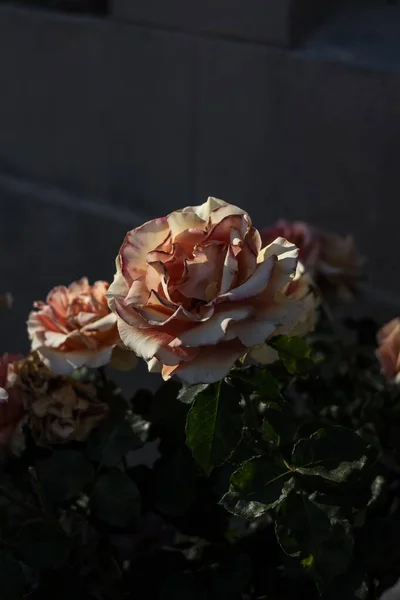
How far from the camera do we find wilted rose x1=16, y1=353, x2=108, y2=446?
1045 millimetres

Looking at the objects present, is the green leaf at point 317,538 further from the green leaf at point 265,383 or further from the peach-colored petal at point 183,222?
the peach-colored petal at point 183,222

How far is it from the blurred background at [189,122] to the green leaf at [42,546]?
105cm

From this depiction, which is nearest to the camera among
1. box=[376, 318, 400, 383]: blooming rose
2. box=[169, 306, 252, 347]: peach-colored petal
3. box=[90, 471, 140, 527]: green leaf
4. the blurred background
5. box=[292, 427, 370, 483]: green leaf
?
box=[169, 306, 252, 347]: peach-colored petal

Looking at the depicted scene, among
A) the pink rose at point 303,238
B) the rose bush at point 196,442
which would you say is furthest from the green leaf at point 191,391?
the pink rose at point 303,238

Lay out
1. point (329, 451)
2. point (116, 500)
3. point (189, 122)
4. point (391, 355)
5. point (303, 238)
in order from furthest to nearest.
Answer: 1. point (189, 122)
2. point (303, 238)
3. point (391, 355)
4. point (116, 500)
5. point (329, 451)

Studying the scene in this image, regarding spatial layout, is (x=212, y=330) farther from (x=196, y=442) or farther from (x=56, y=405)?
(x=56, y=405)

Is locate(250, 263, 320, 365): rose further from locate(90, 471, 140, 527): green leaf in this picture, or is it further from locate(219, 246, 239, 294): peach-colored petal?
locate(90, 471, 140, 527): green leaf

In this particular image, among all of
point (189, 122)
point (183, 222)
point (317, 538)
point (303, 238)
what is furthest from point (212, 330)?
point (189, 122)

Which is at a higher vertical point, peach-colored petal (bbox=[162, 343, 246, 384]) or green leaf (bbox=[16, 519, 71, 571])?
peach-colored petal (bbox=[162, 343, 246, 384])

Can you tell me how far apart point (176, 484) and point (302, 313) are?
298 millimetres

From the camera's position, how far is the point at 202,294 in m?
0.85

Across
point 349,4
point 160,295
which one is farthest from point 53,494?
point 349,4

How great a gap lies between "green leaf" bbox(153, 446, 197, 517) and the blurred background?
0.91m

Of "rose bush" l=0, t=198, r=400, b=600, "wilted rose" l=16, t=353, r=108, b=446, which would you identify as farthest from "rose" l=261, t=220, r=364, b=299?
"wilted rose" l=16, t=353, r=108, b=446
